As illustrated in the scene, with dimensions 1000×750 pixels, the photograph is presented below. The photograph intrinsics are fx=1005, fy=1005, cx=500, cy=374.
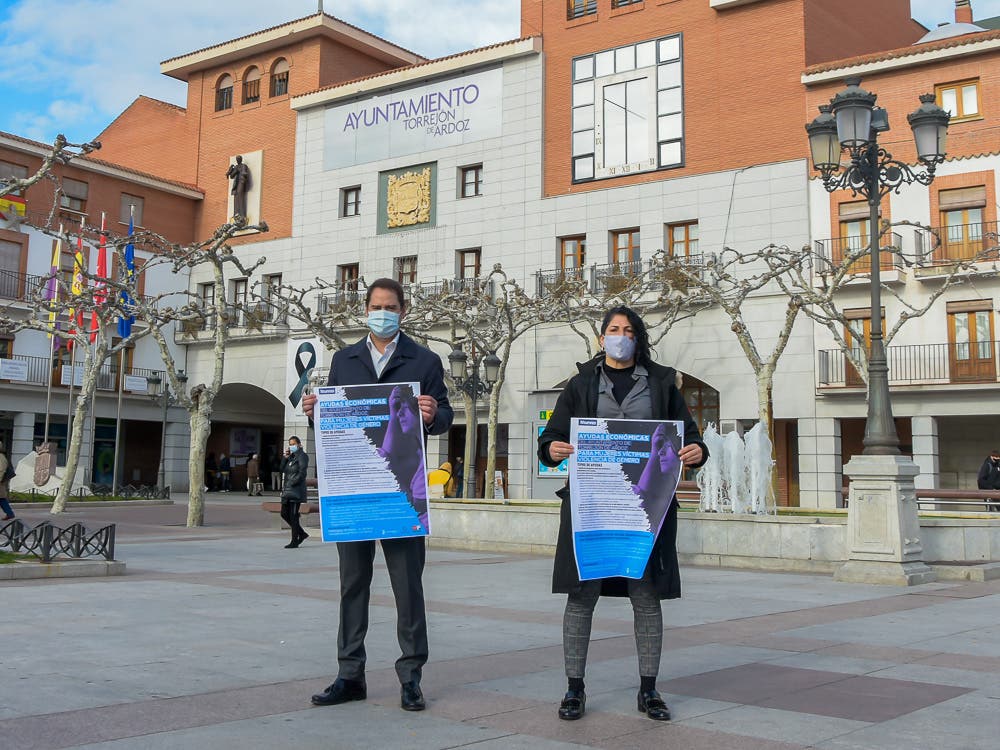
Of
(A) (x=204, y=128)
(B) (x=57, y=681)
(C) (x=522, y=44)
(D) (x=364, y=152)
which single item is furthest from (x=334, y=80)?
(B) (x=57, y=681)

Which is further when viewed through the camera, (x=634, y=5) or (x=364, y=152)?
(x=364, y=152)

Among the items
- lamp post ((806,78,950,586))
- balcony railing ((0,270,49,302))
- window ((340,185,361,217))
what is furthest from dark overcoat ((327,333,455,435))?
balcony railing ((0,270,49,302))

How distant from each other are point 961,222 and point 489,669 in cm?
2785

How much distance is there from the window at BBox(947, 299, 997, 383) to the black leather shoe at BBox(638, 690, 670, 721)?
27146 millimetres

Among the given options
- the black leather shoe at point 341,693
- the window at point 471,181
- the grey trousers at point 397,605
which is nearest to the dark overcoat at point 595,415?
the grey trousers at point 397,605

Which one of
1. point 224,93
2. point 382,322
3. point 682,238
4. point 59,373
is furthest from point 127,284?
point 224,93

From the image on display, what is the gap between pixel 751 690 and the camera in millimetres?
5352

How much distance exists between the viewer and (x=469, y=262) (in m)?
37.7

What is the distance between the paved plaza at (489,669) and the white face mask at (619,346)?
1721mm

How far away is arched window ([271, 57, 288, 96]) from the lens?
143 ft

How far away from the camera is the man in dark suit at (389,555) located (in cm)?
492

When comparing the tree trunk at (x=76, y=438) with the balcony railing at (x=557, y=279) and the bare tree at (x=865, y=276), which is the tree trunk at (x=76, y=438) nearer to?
the balcony railing at (x=557, y=279)

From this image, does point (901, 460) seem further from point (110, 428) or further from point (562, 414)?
point (110, 428)

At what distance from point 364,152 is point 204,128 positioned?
10.2 metres
